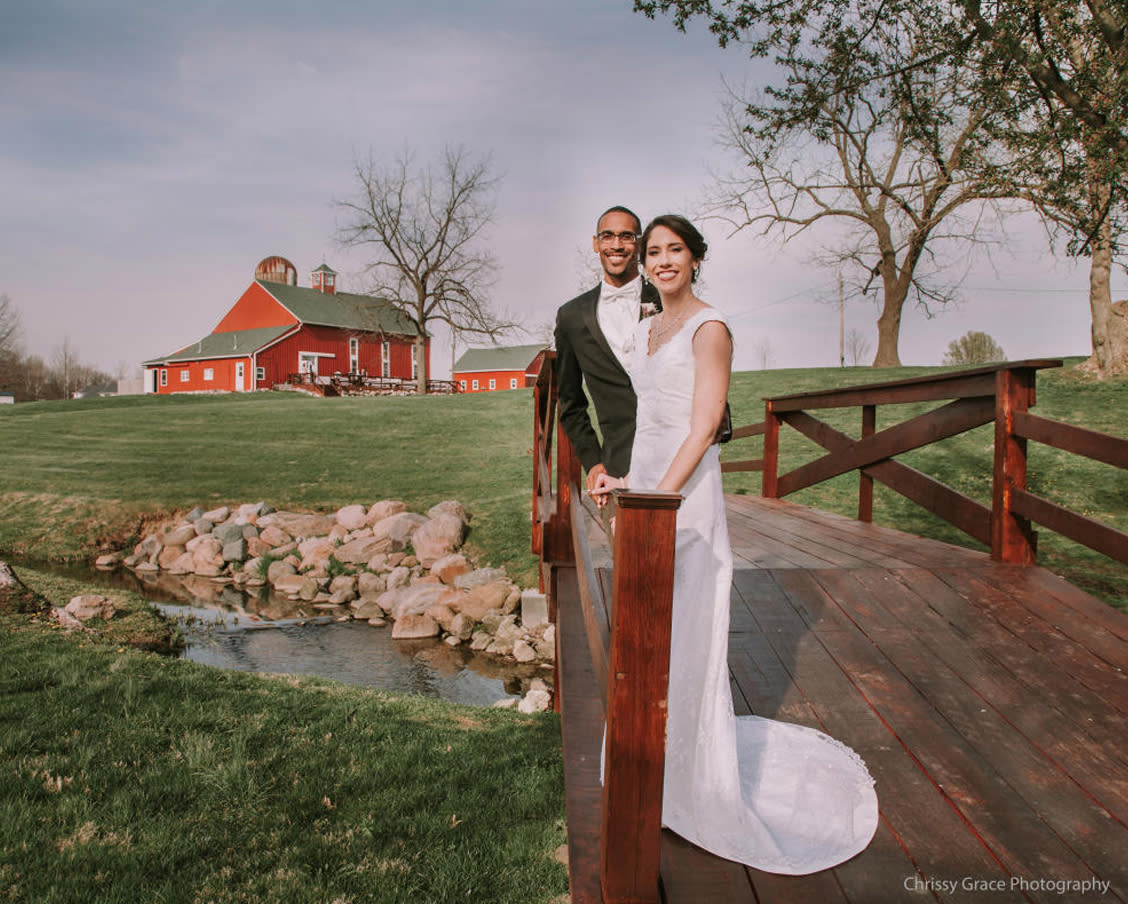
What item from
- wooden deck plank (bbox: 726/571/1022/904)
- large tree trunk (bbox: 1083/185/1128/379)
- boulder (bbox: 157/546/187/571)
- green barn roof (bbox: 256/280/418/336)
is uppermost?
green barn roof (bbox: 256/280/418/336)

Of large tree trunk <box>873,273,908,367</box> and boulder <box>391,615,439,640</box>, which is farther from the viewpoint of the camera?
large tree trunk <box>873,273,908,367</box>

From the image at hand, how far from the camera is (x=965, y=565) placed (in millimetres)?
4734

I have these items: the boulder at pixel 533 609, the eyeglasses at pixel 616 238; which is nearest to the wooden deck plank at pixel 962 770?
the eyeglasses at pixel 616 238

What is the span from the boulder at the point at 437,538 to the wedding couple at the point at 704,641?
8.94 m

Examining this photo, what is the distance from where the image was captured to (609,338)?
113 inches

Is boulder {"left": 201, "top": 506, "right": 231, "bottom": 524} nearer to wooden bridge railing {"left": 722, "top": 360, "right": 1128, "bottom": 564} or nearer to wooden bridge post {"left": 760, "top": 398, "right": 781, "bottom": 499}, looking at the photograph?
wooden bridge post {"left": 760, "top": 398, "right": 781, "bottom": 499}

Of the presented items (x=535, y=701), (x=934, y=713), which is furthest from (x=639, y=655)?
(x=535, y=701)

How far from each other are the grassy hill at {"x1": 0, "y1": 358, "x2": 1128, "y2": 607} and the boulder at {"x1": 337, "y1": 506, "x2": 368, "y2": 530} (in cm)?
115

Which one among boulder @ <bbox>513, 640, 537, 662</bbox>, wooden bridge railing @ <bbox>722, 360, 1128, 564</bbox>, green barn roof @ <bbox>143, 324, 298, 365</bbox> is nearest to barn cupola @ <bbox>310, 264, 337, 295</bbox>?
green barn roof @ <bbox>143, 324, 298, 365</bbox>

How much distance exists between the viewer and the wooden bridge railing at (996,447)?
4.05 meters

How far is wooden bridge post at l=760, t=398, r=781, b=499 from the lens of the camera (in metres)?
7.93

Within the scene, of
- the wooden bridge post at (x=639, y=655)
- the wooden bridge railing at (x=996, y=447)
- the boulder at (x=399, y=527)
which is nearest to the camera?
the wooden bridge post at (x=639, y=655)

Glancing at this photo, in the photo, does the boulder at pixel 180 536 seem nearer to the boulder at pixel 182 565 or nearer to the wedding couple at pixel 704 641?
the boulder at pixel 182 565

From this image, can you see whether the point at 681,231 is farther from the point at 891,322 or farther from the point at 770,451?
the point at 891,322
